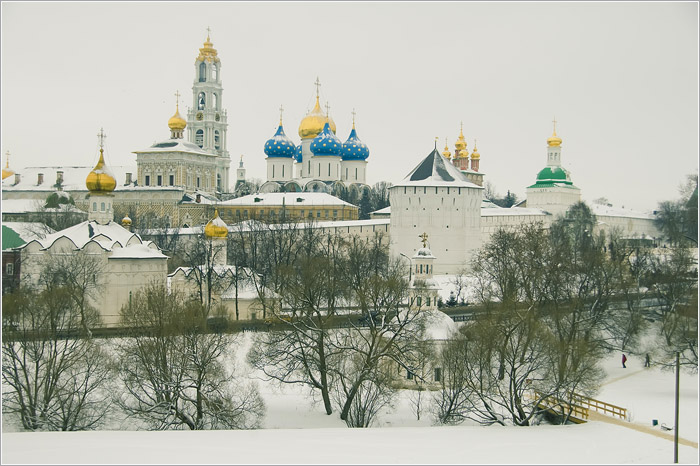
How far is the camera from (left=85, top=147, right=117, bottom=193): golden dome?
98.0ft

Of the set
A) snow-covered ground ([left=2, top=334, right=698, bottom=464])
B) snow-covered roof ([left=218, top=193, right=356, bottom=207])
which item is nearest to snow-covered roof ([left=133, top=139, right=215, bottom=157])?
snow-covered roof ([left=218, top=193, right=356, bottom=207])

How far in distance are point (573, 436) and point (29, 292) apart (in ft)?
39.2

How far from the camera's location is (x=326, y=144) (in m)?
56.1

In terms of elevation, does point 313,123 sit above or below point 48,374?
above

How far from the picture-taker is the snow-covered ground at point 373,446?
44.7 feet

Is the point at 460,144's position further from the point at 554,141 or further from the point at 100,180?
the point at 100,180

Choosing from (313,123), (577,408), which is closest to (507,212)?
(313,123)

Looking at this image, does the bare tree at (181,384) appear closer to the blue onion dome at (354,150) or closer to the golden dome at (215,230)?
the golden dome at (215,230)

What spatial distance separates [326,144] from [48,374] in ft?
131

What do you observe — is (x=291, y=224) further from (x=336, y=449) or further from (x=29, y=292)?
(x=336, y=449)

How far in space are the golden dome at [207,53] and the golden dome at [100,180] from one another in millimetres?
31793

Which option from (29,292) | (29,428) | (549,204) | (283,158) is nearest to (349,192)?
(283,158)

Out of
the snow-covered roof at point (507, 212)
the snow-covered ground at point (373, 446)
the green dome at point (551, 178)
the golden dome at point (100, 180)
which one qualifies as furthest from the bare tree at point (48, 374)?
the green dome at point (551, 178)

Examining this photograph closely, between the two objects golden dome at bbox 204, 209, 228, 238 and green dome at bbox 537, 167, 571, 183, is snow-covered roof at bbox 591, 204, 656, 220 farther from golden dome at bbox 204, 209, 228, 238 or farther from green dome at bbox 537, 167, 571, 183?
golden dome at bbox 204, 209, 228, 238
